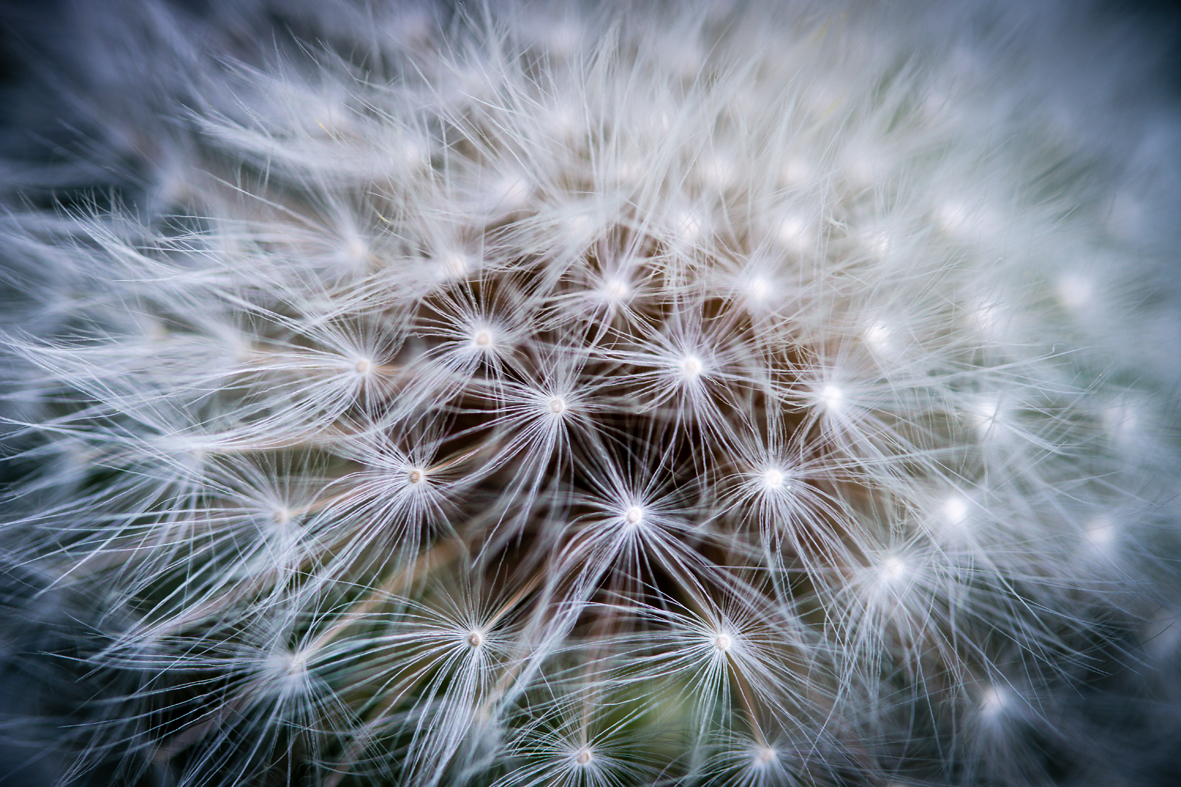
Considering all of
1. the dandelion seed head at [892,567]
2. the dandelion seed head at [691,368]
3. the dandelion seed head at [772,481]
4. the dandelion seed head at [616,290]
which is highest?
the dandelion seed head at [616,290]

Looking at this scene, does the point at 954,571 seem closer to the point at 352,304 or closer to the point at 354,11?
the point at 352,304

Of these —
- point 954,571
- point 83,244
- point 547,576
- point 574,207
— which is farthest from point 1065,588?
point 83,244

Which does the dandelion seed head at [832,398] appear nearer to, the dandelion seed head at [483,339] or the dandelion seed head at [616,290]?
the dandelion seed head at [616,290]

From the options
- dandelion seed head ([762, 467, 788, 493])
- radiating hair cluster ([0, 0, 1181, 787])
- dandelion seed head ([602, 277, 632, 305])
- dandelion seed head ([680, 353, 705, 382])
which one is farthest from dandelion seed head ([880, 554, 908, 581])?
dandelion seed head ([602, 277, 632, 305])

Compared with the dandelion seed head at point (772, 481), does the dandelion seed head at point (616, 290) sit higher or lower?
higher

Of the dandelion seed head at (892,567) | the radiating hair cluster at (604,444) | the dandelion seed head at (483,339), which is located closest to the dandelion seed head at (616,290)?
the radiating hair cluster at (604,444)

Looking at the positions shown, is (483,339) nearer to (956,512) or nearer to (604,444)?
(604,444)

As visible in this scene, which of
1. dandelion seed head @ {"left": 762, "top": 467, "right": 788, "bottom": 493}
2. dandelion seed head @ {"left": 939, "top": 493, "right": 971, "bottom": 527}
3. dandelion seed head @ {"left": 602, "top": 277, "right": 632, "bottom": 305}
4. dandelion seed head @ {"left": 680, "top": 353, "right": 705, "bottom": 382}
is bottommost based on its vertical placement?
dandelion seed head @ {"left": 939, "top": 493, "right": 971, "bottom": 527}

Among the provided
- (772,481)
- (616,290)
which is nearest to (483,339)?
(616,290)

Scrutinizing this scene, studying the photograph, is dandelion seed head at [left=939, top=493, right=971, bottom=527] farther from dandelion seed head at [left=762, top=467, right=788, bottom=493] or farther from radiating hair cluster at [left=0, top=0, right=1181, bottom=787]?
dandelion seed head at [left=762, top=467, right=788, bottom=493]
